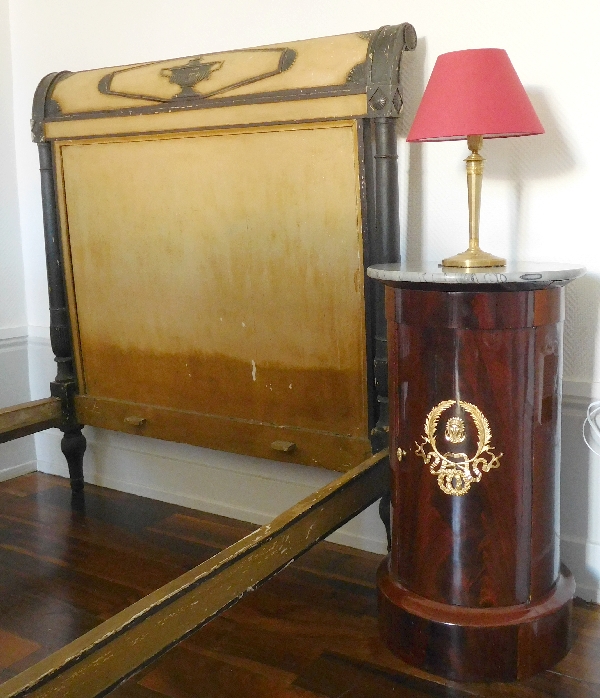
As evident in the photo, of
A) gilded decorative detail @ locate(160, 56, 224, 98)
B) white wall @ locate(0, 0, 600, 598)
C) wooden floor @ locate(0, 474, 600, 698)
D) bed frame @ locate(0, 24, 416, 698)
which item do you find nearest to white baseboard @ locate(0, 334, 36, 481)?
wooden floor @ locate(0, 474, 600, 698)

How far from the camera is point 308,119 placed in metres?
2.14

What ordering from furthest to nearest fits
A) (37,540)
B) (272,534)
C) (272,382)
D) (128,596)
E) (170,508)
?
(170,508), (37,540), (272,382), (128,596), (272,534)

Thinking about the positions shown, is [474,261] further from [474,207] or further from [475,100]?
[475,100]

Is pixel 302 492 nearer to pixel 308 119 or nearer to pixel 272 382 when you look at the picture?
pixel 272 382

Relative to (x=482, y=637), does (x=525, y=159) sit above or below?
above

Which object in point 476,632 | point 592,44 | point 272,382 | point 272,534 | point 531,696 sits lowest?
point 531,696

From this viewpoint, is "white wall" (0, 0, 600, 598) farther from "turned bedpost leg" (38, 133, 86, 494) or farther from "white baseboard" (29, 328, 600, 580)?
"turned bedpost leg" (38, 133, 86, 494)

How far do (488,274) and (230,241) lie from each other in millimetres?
983

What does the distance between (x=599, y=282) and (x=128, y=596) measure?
1.53 meters

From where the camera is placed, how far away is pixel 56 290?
2.77 metres

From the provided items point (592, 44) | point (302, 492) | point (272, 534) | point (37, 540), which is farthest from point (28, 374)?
point (592, 44)

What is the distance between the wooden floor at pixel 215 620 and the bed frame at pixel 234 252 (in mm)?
331

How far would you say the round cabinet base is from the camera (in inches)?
68.9

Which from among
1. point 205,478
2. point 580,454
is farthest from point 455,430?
point 205,478
